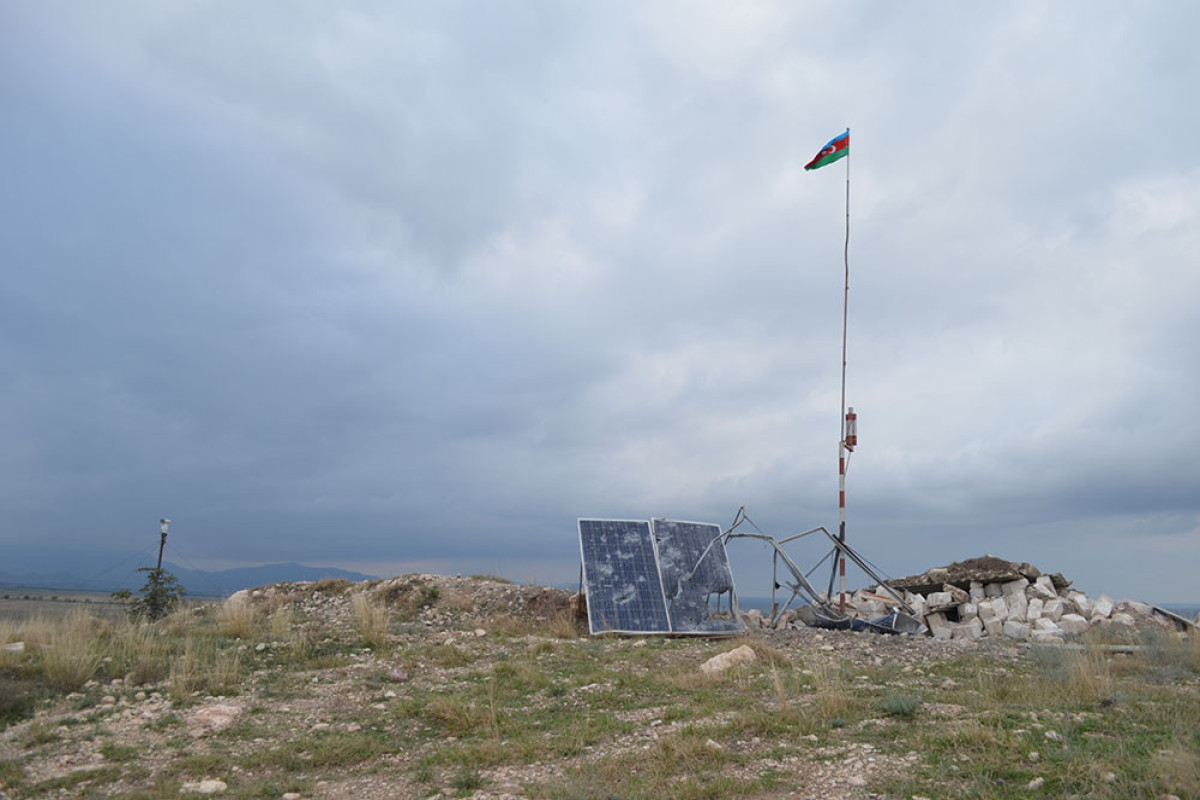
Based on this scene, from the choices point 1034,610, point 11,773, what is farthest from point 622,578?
point 11,773

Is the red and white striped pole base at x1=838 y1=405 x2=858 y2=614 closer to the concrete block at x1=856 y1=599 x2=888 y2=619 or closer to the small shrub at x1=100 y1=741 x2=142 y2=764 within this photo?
the concrete block at x1=856 y1=599 x2=888 y2=619

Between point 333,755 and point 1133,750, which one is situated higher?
point 1133,750

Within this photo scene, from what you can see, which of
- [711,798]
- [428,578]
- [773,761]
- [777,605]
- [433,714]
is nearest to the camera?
[711,798]

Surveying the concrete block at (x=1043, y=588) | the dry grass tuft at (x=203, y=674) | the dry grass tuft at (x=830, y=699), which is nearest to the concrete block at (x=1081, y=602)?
the concrete block at (x=1043, y=588)

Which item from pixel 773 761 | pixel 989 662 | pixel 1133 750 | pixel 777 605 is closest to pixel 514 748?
pixel 773 761

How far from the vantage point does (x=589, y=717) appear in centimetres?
845

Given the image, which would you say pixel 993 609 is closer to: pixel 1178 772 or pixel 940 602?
pixel 940 602

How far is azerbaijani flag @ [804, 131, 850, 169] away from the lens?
19156 millimetres

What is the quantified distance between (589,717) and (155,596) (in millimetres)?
14383

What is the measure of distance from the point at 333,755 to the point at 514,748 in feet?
5.89

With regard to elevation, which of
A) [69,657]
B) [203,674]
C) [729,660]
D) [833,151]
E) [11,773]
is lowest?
[11,773]

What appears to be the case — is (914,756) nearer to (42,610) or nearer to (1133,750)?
(1133,750)

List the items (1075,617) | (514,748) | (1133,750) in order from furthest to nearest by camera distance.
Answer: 1. (1075,617)
2. (514,748)
3. (1133,750)

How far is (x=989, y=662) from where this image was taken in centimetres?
1165
